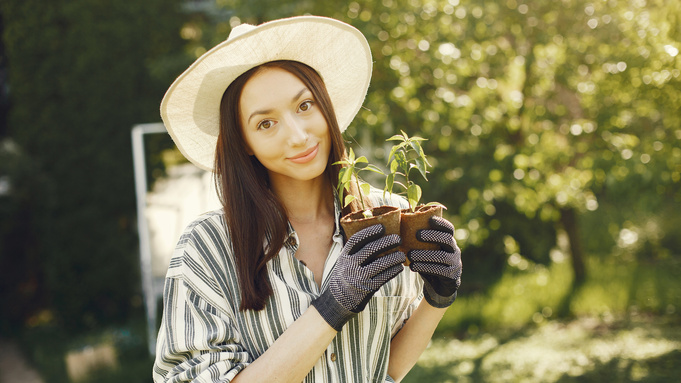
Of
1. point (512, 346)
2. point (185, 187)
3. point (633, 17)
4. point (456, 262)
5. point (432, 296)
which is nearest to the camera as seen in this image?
point (456, 262)

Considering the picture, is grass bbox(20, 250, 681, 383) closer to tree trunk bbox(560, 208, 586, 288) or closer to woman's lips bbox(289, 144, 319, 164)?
tree trunk bbox(560, 208, 586, 288)

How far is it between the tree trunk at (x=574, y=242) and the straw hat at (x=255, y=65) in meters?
4.53

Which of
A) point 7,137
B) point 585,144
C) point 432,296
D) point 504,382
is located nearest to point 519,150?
point 585,144

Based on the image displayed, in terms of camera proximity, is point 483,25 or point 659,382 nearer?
point 659,382

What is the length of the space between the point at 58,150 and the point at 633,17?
19.2 feet

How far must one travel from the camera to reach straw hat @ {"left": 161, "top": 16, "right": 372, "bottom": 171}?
147cm

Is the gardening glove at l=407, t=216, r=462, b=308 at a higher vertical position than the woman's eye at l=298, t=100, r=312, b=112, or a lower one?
lower

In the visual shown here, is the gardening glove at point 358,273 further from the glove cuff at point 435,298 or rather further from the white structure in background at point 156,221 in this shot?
the white structure in background at point 156,221

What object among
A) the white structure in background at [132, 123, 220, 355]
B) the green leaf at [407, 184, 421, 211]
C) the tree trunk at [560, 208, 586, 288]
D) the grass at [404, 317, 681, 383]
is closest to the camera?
the green leaf at [407, 184, 421, 211]

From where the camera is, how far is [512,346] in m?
4.95

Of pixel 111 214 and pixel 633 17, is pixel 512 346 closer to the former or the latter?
pixel 633 17

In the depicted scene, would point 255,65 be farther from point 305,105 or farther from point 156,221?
point 156,221

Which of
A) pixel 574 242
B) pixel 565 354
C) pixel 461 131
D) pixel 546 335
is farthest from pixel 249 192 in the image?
pixel 574 242

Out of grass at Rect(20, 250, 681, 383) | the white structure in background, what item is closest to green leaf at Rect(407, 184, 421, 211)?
grass at Rect(20, 250, 681, 383)
